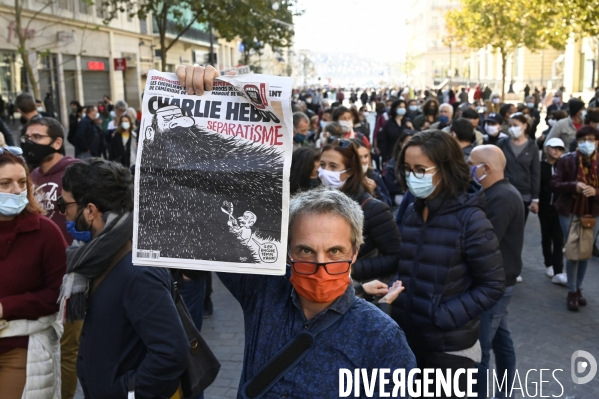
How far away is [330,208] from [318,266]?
228 millimetres

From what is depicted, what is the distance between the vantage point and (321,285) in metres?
2.24

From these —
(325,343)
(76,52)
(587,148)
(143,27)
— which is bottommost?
(325,343)

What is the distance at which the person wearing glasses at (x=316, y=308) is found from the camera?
2154 mm

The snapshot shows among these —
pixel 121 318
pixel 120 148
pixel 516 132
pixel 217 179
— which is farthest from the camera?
pixel 120 148

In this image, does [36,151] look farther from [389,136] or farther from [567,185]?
[389,136]

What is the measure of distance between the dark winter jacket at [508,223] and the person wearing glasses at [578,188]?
234 centimetres

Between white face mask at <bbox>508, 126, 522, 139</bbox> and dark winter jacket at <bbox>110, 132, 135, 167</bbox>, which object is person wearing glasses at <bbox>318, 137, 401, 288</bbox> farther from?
dark winter jacket at <bbox>110, 132, 135, 167</bbox>

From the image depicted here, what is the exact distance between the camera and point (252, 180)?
2.05 m

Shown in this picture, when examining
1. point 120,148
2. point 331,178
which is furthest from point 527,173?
point 120,148

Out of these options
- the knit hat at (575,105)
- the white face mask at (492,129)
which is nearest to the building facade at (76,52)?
the white face mask at (492,129)

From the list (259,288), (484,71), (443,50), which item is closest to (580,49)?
(484,71)

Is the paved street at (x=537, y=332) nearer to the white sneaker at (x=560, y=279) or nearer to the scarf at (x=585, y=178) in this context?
the white sneaker at (x=560, y=279)

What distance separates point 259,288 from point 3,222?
1930mm

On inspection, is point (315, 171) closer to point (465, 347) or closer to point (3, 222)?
point (465, 347)
